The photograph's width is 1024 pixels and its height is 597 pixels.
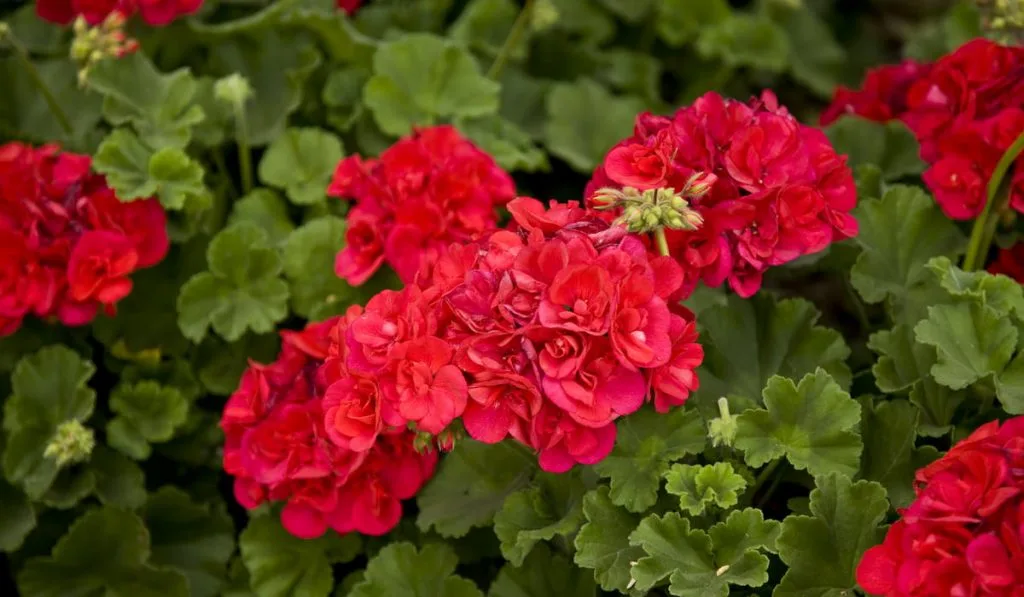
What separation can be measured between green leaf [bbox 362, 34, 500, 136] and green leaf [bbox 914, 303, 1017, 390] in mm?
1190

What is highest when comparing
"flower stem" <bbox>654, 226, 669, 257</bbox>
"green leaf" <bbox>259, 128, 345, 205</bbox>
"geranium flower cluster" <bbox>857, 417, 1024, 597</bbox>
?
"flower stem" <bbox>654, 226, 669, 257</bbox>

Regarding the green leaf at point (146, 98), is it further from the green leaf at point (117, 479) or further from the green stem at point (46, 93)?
the green leaf at point (117, 479)

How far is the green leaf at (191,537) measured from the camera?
226 cm

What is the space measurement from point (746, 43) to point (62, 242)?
1.98 m

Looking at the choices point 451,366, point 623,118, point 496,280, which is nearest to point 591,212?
point 496,280

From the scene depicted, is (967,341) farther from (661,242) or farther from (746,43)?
(746,43)

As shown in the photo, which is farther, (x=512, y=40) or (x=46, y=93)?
(x=512, y=40)

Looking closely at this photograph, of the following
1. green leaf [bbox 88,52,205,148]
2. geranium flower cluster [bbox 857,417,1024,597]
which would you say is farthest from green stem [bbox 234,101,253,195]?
geranium flower cluster [bbox 857,417,1024,597]

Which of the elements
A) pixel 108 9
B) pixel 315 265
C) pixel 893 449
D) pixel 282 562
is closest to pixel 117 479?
pixel 282 562

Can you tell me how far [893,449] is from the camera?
5.92 feet

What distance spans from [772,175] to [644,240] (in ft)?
0.74

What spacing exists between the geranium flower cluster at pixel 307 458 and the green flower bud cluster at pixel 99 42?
2.66ft

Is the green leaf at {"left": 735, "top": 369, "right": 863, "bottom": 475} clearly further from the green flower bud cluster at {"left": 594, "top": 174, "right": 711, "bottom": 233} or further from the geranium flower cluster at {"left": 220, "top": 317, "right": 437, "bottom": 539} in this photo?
the geranium flower cluster at {"left": 220, "top": 317, "right": 437, "bottom": 539}

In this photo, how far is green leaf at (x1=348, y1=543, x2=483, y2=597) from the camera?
189 cm
